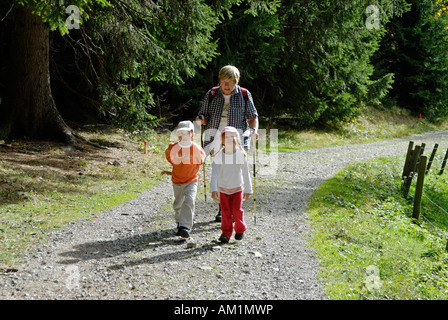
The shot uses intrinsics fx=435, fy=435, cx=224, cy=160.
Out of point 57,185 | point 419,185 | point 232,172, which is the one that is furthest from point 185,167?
point 419,185

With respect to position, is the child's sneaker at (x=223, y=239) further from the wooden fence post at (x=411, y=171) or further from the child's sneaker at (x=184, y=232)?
the wooden fence post at (x=411, y=171)

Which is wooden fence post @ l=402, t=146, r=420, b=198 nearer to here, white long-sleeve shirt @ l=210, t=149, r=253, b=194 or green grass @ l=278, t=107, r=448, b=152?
green grass @ l=278, t=107, r=448, b=152

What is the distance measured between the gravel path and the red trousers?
0.23m

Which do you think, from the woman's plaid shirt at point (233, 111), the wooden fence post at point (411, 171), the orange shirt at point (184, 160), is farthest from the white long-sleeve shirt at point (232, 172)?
the wooden fence post at point (411, 171)

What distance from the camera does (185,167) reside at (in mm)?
6242

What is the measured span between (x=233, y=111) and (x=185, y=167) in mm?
1153

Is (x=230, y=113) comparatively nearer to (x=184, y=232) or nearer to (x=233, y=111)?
(x=233, y=111)

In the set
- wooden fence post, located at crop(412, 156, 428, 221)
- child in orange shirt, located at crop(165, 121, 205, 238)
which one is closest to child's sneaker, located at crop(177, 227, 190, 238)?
child in orange shirt, located at crop(165, 121, 205, 238)

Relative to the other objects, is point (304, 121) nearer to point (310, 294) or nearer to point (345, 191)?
point (345, 191)

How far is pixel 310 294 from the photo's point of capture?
15.5ft

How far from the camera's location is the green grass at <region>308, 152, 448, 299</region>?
5.23 metres
